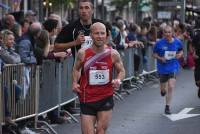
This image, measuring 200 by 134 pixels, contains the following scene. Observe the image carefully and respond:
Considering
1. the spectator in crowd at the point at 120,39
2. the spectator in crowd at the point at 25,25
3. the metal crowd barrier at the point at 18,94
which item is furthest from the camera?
the spectator in crowd at the point at 120,39

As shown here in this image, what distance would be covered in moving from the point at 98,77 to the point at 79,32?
51.4 inches

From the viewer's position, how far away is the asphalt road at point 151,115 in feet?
42.4

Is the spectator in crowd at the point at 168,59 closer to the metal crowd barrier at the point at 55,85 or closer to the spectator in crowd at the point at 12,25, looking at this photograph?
the metal crowd barrier at the point at 55,85

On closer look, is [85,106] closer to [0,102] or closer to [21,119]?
[0,102]

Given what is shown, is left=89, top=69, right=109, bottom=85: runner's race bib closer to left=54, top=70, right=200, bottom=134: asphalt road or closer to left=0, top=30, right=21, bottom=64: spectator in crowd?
left=0, top=30, right=21, bottom=64: spectator in crowd

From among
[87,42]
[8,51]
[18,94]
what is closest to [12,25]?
[8,51]

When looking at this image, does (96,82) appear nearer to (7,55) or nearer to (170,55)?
(7,55)

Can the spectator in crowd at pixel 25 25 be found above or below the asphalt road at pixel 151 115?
above

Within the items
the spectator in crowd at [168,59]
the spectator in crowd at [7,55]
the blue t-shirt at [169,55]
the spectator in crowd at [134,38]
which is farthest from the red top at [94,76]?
the spectator in crowd at [134,38]

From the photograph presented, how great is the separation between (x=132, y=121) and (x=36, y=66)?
8.62 ft

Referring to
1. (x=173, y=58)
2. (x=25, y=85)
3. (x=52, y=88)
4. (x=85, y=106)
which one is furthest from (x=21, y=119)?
(x=173, y=58)

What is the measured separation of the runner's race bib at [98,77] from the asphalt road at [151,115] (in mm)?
3727

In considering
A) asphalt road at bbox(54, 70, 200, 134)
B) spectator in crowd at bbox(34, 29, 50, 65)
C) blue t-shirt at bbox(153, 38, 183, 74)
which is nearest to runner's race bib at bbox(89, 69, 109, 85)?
asphalt road at bbox(54, 70, 200, 134)

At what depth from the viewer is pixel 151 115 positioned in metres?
15.1
